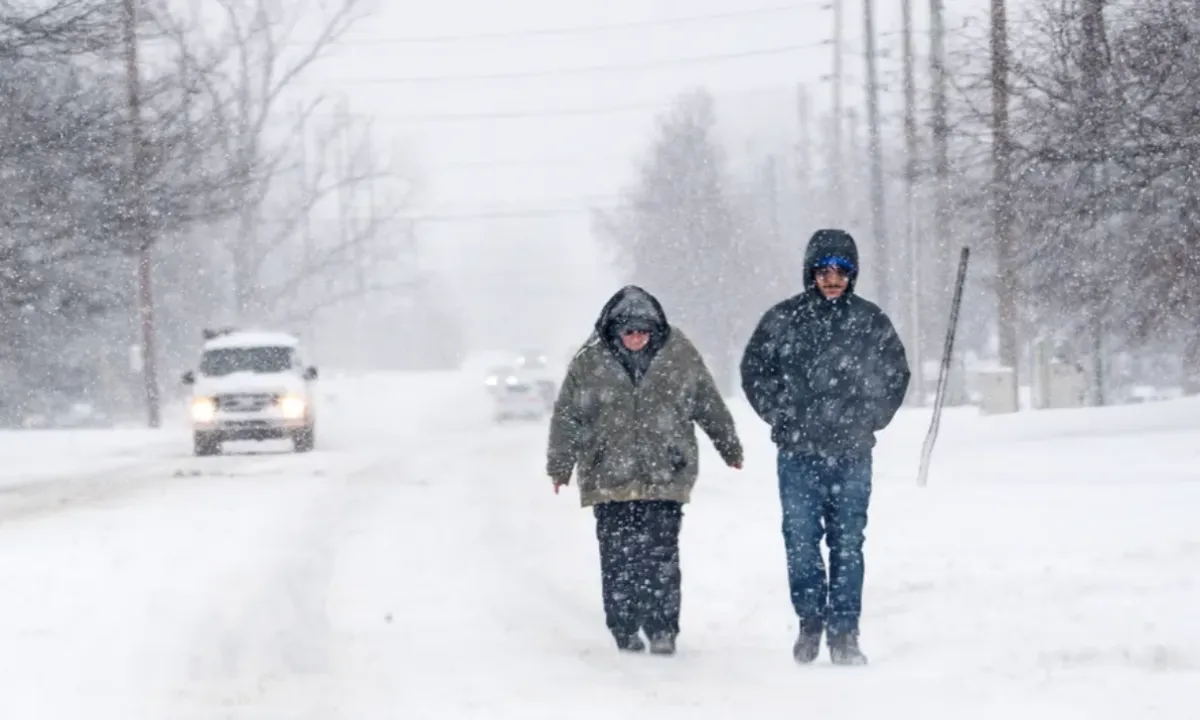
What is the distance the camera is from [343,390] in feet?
230

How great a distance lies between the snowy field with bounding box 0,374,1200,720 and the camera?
28.6 ft

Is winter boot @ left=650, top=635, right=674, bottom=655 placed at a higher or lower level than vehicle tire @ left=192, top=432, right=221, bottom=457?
higher

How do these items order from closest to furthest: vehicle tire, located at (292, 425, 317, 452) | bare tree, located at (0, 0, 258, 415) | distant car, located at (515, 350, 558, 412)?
bare tree, located at (0, 0, 258, 415) → vehicle tire, located at (292, 425, 317, 452) → distant car, located at (515, 350, 558, 412)

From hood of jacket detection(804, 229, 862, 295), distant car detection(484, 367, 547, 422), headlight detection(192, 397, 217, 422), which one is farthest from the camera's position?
distant car detection(484, 367, 547, 422)

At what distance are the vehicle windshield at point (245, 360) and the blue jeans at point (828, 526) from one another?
23.6m

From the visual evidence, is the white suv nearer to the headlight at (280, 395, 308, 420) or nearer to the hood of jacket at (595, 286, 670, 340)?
the headlight at (280, 395, 308, 420)

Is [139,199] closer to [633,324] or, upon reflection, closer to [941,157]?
[941,157]

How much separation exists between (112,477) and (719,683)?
1737 centimetres

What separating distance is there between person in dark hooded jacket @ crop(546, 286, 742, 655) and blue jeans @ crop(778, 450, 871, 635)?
56cm

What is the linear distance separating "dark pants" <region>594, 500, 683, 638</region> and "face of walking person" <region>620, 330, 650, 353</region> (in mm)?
770

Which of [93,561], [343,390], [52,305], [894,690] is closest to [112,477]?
[52,305]

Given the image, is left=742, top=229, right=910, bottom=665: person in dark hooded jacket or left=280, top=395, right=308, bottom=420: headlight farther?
left=280, top=395, right=308, bottom=420: headlight

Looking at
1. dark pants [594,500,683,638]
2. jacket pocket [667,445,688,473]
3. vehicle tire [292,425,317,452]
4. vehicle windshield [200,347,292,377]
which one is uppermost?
→ jacket pocket [667,445,688,473]

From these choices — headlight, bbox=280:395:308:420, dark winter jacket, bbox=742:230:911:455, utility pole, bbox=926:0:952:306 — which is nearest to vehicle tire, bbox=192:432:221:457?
headlight, bbox=280:395:308:420
